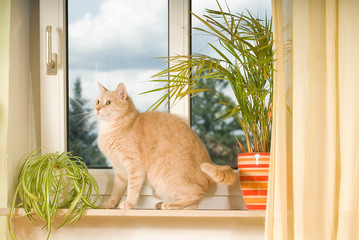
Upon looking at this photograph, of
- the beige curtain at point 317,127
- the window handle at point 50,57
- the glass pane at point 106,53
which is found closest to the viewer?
the beige curtain at point 317,127

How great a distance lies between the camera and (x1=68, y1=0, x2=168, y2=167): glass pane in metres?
1.83

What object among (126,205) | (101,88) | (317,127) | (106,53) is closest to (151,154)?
(126,205)

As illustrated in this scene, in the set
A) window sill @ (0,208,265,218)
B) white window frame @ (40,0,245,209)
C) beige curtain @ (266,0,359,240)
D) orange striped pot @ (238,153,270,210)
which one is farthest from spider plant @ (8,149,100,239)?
beige curtain @ (266,0,359,240)

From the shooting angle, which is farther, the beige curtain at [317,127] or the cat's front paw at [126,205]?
the cat's front paw at [126,205]

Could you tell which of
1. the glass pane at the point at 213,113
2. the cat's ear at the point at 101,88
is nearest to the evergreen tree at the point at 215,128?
the glass pane at the point at 213,113

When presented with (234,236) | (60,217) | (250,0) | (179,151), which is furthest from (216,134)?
(60,217)

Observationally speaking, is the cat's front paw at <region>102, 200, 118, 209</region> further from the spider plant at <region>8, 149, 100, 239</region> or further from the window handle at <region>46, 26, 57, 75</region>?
the window handle at <region>46, 26, 57, 75</region>

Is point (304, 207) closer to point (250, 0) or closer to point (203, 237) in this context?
point (203, 237)

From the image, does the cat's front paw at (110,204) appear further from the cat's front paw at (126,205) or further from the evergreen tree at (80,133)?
the evergreen tree at (80,133)

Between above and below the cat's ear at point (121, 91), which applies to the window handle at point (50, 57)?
above

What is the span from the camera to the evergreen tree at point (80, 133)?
72.6 inches

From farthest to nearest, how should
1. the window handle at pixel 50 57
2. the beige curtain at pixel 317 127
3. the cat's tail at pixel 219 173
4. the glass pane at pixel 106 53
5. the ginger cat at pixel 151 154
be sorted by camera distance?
the glass pane at pixel 106 53
the window handle at pixel 50 57
the ginger cat at pixel 151 154
the cat's tail at pixel 219 173
the beige curtain at pixel 317 127

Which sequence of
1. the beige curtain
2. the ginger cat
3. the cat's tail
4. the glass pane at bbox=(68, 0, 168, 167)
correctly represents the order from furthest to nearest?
the glass pane at bbox=(68, 0, 168, 167) → the ginger cat → the cat's tail → the beige curtain

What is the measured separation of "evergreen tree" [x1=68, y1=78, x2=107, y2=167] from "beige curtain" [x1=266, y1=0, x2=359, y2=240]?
800 mm
